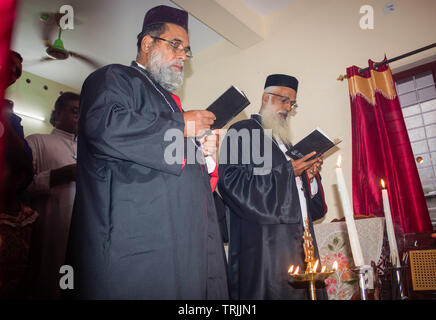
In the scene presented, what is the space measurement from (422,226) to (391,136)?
85cm

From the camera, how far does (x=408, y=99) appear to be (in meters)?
3.48

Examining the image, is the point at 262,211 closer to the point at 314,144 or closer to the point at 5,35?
the point at 314,144

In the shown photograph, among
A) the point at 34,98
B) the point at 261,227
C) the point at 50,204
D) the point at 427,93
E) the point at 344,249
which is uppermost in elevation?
the point at 34,98

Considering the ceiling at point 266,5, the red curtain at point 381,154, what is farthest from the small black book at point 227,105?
the ceiling at point 266,5

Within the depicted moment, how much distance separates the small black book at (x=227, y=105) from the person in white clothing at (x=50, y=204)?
5.37 ft

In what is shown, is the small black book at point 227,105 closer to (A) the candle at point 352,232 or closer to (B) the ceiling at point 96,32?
(A) the candle at point 352,232

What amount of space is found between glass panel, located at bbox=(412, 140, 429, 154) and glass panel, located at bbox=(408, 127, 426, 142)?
1.9 inches

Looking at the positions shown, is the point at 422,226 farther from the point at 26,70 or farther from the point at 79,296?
the point at 26,70

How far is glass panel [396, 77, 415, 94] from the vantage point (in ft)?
11.4

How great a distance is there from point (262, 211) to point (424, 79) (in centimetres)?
238

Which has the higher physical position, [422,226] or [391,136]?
[391,136]

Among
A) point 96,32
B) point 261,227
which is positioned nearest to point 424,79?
point 261,227

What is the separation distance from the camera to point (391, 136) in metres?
3.19
